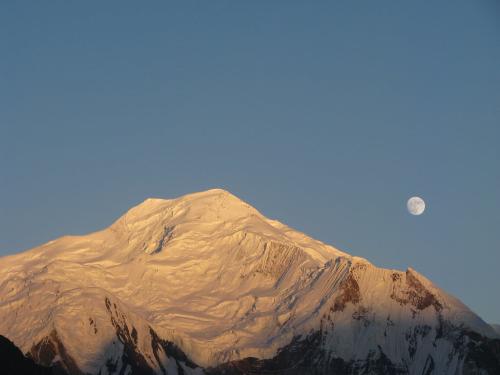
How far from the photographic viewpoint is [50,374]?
193 metres

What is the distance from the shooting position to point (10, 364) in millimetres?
182250

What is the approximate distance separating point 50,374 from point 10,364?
11.4m
